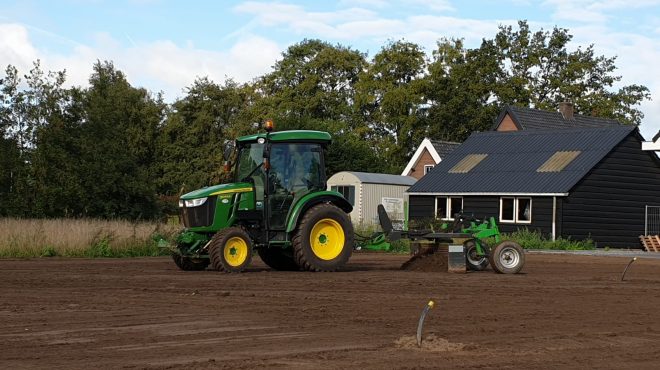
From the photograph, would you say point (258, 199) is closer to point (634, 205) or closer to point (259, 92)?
point (634, 205)

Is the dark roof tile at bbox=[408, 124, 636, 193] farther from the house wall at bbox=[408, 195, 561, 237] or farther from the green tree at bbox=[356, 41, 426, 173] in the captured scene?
the green tree at bbox=[356, 41, 426, 173]

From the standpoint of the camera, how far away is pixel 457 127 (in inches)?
2904

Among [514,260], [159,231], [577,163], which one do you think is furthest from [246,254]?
[577,163]

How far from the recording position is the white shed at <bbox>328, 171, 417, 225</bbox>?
157 ft

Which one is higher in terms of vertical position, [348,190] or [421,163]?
[421,163]

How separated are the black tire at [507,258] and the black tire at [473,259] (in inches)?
17.3

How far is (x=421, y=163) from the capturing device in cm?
6069

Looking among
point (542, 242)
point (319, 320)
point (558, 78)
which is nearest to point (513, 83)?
point (558, 78)

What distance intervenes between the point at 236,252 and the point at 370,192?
29.6 meters

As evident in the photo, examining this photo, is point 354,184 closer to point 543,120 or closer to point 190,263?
point 543,120

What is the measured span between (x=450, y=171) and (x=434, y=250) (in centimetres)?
2558

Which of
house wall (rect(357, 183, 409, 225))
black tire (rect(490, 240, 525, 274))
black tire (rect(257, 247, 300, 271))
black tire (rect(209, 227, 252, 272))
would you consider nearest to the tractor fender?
black tire (rect(209, 227, 252, 272))

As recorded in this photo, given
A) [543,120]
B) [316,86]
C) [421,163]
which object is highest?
[316,86]

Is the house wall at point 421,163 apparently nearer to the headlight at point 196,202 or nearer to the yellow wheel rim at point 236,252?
the headlight at point 196,202
